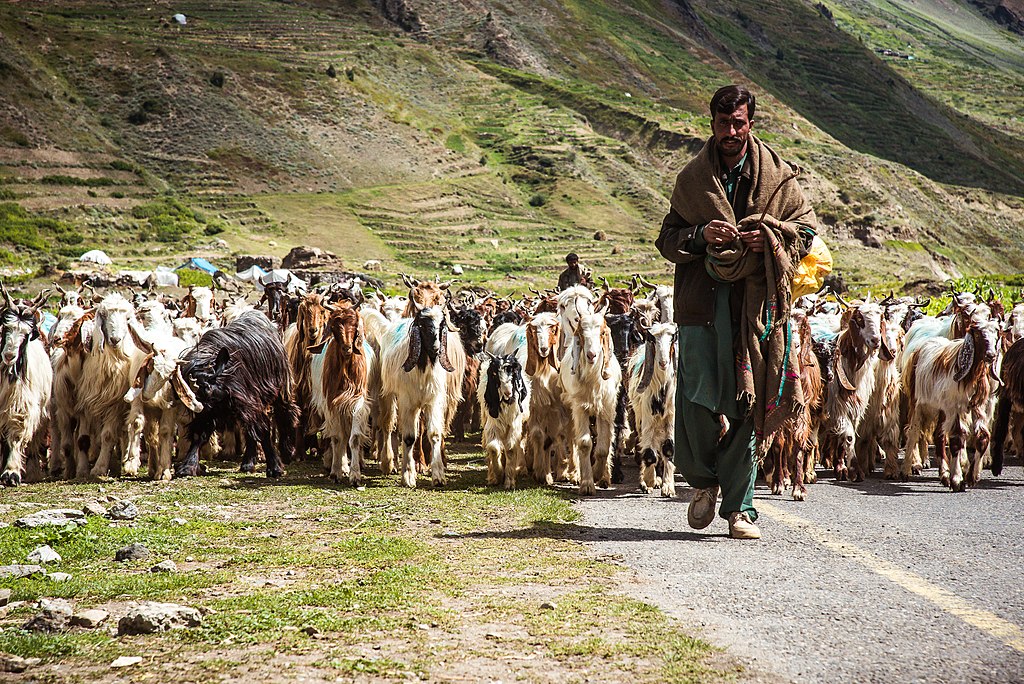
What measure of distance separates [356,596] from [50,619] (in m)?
1.63

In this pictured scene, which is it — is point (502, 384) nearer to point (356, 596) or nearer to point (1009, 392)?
point (356, 596)

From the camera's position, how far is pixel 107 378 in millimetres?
12156

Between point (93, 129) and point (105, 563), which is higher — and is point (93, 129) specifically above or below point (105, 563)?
above

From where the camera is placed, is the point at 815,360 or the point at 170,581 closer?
the point at 170,581

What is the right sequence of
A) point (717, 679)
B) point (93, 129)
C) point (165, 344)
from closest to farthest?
point (717, 679), point (165, 344), point (93, 129)

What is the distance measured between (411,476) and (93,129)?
267 ft

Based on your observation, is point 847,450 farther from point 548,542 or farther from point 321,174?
point 321,174

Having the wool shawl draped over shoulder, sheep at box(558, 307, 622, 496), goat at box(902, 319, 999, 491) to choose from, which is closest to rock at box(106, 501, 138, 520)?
sheep at box(558, 307, 622, 496)

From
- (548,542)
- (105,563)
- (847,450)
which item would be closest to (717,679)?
(548,542)

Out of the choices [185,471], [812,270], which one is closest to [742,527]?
[812,270]

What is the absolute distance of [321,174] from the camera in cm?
8650

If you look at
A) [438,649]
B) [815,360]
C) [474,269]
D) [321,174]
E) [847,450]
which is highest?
[321,174]

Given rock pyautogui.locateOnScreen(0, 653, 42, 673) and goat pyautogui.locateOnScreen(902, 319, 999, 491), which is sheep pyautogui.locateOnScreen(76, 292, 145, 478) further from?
goat pyautogui.locateOnScreen(902, 319, 999, 491)

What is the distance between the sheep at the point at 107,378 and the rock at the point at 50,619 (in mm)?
6990
